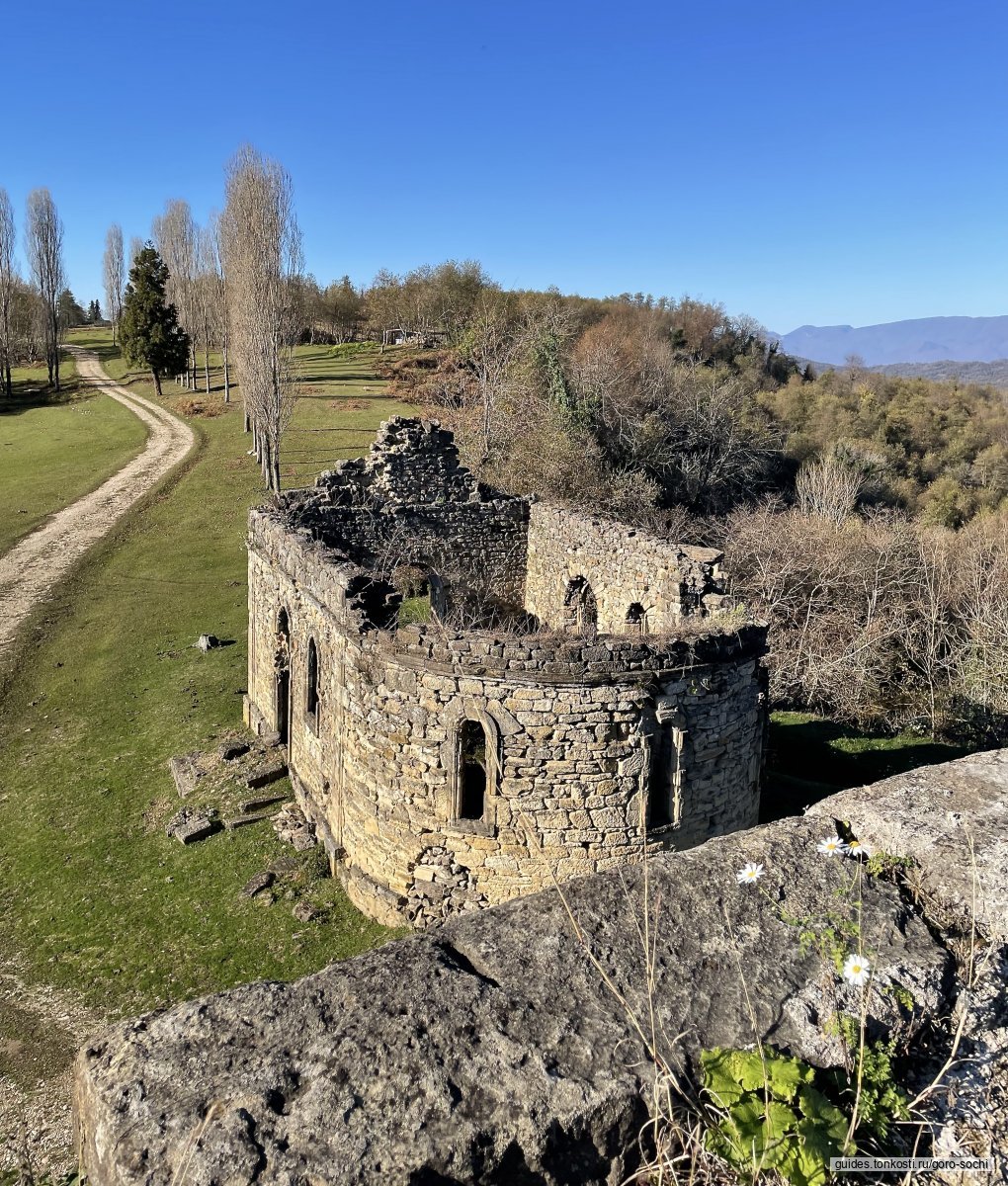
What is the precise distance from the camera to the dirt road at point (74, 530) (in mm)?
26219

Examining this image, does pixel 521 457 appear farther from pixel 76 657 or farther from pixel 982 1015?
pixel 982 1015

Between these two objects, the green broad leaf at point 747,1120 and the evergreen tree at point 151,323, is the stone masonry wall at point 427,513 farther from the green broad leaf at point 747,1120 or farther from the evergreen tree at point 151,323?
the evergreen tree at point 151,323

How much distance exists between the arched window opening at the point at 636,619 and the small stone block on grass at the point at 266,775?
6725mm

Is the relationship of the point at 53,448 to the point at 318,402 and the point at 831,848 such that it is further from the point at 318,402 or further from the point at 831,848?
the point at 831,848

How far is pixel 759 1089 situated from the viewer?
2.51m

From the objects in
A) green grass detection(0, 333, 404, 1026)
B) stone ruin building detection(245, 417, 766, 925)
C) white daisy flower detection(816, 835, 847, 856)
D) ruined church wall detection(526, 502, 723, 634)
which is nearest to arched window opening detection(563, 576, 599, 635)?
ruined church wall detection(526, 502, 723, 634)

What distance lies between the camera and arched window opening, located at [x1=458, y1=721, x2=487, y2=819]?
1041 centimetres

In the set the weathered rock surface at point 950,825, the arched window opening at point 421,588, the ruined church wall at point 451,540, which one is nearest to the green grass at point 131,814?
the arched window opening at point 421,588

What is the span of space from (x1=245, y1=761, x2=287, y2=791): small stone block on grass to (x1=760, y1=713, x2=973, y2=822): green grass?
8.46m

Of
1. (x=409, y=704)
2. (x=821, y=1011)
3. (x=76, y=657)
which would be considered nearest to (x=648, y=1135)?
(x=821, y=1011)

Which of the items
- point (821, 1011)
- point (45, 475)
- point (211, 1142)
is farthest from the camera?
point (45, 475)

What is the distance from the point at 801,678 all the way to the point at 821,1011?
20.2m

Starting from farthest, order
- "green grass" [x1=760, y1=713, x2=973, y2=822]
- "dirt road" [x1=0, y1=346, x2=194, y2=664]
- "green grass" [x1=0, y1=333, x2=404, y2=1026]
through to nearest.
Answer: "dirt road" [x1=0, y1=346, x2=194, y2=664], "green grass" [x1=760, y1=713, x2=973, y2=822], "green grass" [x1=0, y1=333, x2=404, y2=1026]

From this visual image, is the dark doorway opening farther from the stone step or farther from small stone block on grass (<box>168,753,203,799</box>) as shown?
small stone block on grass (<box>168,753,203,799</box>)
